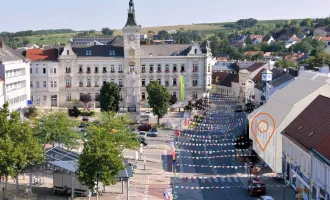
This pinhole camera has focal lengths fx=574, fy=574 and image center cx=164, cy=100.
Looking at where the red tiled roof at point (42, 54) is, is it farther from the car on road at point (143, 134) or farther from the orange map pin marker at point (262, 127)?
the orange map pin marker at point (262, 127)

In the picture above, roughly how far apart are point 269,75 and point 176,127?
15658mm

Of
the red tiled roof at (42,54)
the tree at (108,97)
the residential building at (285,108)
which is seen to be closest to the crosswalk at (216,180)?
the residential building at (285,108)

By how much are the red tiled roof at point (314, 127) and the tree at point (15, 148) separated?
1850cm

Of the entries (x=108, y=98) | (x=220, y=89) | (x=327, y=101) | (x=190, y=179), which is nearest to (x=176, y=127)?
(x=108, y=98)

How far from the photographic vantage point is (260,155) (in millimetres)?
53344

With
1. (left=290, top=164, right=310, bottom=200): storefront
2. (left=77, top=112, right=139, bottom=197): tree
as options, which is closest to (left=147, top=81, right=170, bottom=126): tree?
(left=290, top=164, right=310, bottom=200): storefront

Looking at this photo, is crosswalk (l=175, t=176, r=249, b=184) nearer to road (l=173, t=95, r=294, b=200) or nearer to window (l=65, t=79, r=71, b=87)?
road (l=173, t=95, r=294, b=200)

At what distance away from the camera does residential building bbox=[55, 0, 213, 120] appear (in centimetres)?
9444

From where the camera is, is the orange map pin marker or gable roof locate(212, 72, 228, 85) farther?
gable roof locate(212, 72, 228, 85)

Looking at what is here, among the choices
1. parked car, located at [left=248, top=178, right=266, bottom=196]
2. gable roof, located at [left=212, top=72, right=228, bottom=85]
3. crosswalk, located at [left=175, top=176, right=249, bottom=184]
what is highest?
gable roof, located at [left=212, top=72, right=228, bottom=85]

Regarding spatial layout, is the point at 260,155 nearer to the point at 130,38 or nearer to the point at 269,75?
the point at 269,75

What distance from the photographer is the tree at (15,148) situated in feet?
122

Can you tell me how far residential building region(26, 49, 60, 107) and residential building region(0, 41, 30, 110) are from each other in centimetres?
869

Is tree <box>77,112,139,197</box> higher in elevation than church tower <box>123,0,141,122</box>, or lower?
lower
